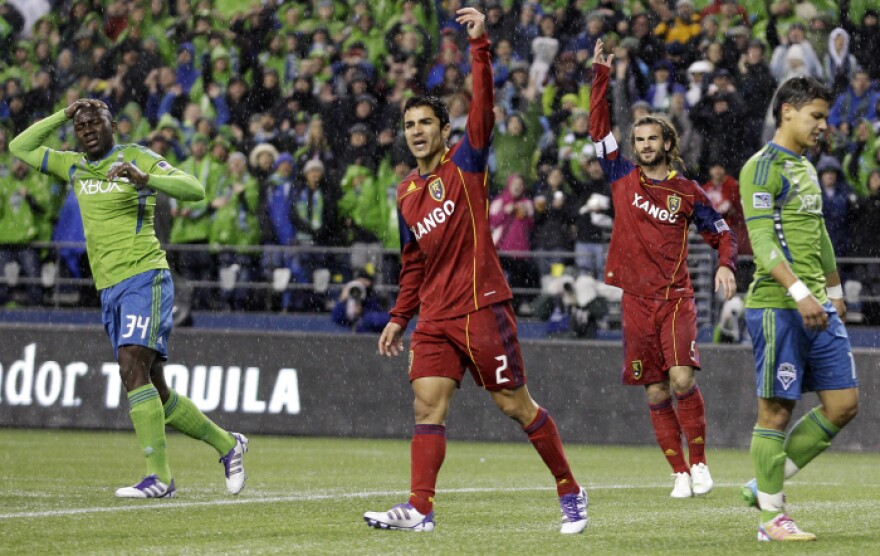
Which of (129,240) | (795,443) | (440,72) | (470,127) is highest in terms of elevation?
(440,72)

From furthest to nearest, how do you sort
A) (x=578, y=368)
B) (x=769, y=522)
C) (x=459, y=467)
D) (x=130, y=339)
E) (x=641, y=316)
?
(x=578, y=368)
(x=459, y=467)
(x=641, y=316)
(x=130, y=339)
(x=769, y=522)

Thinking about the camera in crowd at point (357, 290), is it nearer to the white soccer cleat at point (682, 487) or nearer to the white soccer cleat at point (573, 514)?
the white soccer cleat at point (682, 487)

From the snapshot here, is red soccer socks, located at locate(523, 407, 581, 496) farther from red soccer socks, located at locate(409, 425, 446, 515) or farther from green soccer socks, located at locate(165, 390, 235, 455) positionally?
green soccer socks, located at locate(165, 390, 235, 455)

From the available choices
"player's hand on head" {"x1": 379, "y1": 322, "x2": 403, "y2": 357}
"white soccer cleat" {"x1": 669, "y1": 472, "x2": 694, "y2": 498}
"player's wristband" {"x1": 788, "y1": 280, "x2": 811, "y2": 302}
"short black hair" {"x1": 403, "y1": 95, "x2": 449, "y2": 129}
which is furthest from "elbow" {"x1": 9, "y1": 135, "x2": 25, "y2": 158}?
"player's wristband" {"x1": 788, "y1": 280, "x2": 811, "y2": 302}

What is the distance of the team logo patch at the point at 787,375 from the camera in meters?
6.18

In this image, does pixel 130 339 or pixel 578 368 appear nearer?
pixel 130 339

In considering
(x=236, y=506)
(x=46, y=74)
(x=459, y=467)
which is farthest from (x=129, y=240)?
(x=46, y=74)

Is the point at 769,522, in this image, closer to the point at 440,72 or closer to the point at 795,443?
the point at 795,443

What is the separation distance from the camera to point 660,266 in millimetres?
8891

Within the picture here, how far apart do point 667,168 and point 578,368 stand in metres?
5.05

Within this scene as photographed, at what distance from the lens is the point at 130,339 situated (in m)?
8.23

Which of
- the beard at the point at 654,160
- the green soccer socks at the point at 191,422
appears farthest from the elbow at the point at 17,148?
the beard at the point at 654,160

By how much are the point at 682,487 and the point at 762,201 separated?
2.93m

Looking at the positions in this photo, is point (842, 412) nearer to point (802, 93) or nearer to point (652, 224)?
point (802, 93)
